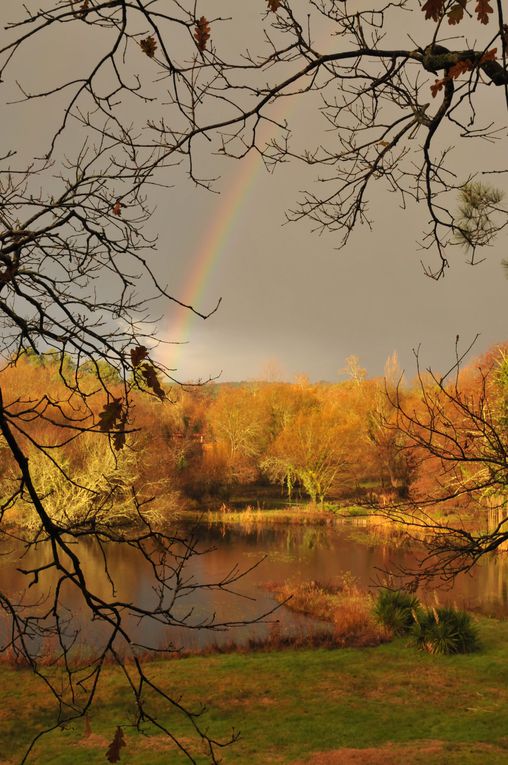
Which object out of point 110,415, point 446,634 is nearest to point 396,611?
point 446,634

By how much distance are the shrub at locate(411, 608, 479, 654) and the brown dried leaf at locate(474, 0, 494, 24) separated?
16.6m

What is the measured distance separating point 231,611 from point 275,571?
4.98 metres

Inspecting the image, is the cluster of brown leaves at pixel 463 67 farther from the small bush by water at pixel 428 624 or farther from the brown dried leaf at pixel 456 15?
the small bush by water at pixel 428 624

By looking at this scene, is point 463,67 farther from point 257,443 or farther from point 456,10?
point 257,443

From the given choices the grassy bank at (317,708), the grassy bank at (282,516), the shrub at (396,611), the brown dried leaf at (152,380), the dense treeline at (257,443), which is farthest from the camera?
the grassy bank at (282,516)

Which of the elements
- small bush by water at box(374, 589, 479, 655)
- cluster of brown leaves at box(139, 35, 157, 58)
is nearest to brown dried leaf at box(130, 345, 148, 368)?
cluster of brown leaves at box(139, 35, 157, 58)

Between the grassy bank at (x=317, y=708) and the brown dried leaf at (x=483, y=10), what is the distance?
32.0 feet

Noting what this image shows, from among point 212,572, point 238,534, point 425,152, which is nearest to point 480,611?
point 212,572

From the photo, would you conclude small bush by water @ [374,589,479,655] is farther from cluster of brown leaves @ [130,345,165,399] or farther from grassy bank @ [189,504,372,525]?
grassy bank @ [189,504,372,525]

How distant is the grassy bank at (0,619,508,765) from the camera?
1057 centimetres

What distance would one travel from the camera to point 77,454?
33906 millimetres

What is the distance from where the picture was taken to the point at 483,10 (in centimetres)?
229

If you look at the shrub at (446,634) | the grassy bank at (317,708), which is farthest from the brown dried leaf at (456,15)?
the shrub at (446,634)

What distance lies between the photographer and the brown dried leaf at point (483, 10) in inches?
88.0
